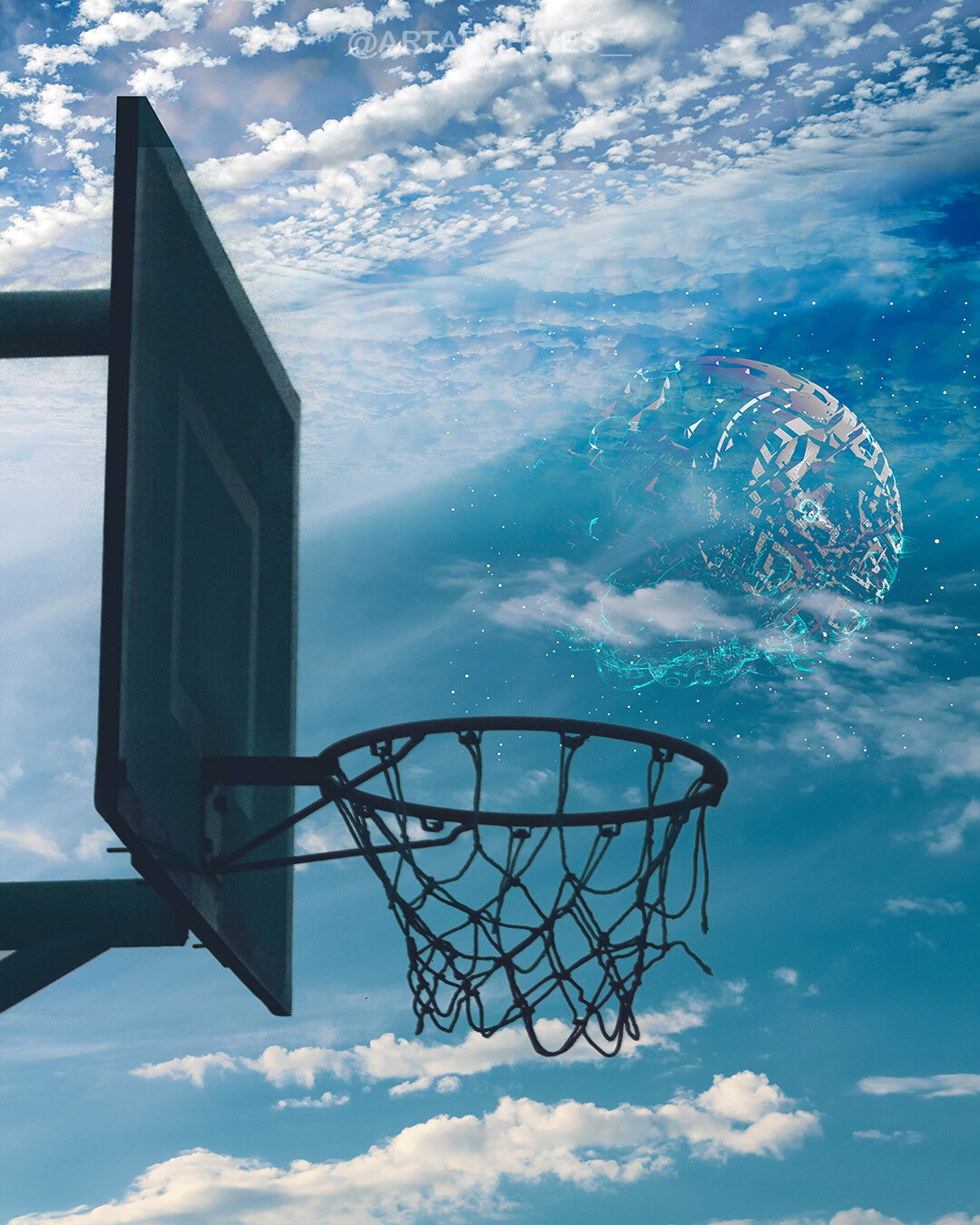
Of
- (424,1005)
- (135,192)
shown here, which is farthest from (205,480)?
(424,1005)

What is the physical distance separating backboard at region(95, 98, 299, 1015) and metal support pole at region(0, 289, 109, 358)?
0.24 metres

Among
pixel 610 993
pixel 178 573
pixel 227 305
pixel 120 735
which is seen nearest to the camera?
pixel 120 735

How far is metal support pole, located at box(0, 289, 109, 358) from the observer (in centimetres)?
317

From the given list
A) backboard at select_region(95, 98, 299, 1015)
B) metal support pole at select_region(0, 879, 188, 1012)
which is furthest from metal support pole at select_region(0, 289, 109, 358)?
metal support pole at select_region(0, 879, 188, 1012)

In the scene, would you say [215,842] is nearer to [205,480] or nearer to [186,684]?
[186,684]

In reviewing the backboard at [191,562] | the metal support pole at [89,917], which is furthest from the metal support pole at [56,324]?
the metal support pole at [89,917]

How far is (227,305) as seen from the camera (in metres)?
3.54

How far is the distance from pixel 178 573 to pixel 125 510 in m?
0.38

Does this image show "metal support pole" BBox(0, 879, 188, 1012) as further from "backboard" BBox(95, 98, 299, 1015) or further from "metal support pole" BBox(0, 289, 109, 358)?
"metal support pole" BBox(0, 289, 109, 358)

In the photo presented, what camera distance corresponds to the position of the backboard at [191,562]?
273 centimetres

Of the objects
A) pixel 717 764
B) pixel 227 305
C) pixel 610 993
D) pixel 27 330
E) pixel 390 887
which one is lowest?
pixel 610 993

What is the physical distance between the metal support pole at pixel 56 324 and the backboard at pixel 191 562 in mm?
240

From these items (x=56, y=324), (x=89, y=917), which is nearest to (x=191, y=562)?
(x=56, y=324)

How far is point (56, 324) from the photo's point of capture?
3178 mm
